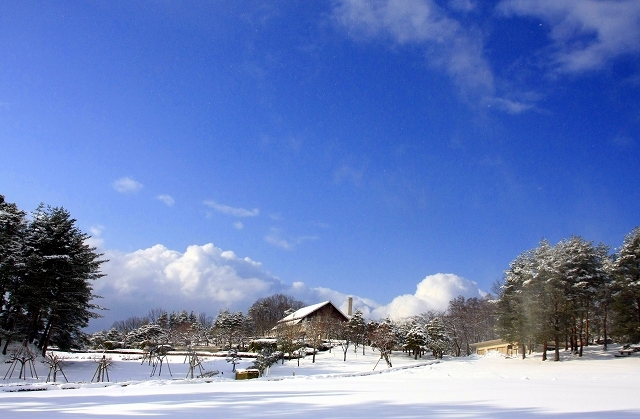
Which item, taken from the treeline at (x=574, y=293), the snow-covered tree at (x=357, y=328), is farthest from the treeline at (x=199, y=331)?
the treeline at (x=574, y=293)

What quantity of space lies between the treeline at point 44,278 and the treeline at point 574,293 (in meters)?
37.1

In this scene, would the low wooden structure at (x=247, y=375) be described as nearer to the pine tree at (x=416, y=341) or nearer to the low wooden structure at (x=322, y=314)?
the pine tree at (x=416, y=341)

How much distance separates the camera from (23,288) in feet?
91.5

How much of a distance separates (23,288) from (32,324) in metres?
3.35

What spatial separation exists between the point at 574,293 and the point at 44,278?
142 feet

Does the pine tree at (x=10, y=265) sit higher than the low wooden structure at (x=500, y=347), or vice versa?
the pine tree at (x=10, y=265)

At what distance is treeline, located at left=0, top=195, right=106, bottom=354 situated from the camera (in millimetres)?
28312

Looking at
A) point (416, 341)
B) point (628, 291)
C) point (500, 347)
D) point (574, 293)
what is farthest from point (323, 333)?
point (628, 291)

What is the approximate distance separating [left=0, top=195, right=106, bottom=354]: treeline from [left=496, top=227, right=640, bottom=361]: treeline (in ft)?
122

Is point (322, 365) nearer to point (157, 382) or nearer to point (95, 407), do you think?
point (157, 382)

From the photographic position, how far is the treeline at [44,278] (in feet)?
92.9

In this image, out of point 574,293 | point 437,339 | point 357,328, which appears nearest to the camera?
point 574,293

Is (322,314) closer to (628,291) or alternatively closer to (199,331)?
(199,331)

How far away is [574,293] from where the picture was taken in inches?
1517
